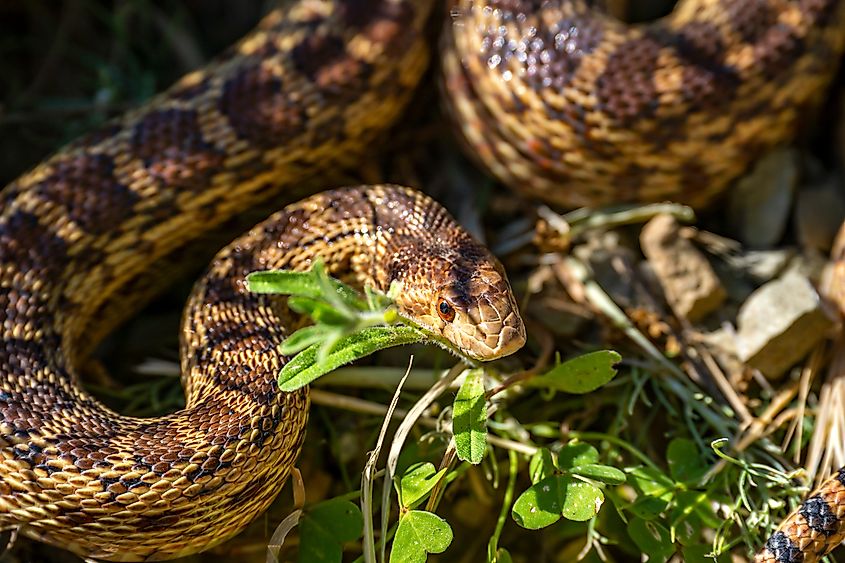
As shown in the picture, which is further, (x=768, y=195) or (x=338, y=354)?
(x=768, y=195)

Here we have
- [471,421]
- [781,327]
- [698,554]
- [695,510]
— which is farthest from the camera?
[781,327]

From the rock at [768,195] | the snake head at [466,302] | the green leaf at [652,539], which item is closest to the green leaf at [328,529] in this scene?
the snake head at [466,302]


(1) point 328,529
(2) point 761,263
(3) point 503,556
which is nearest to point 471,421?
(3) point 503,556

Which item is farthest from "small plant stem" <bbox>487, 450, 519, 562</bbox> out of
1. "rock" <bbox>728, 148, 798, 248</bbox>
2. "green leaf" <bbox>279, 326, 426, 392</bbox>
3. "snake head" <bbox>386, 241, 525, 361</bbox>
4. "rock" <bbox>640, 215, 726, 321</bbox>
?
"rock" <bbox>728, 148, 798, 248</bbox>

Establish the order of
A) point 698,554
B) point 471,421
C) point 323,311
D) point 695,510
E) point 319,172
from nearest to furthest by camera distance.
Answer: point 323,311 → point 471,421 → point 698,554 → point 695,510 → point 319,172

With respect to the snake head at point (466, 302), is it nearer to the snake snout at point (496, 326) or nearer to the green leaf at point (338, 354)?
the snake snout at point (496, 326)

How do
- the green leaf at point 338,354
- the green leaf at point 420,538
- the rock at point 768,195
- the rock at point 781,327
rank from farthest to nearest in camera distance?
the rock at point 768,195 → the rock at point 781,327 → the green leaf at point 420,538 → the green leaf at point 338,354

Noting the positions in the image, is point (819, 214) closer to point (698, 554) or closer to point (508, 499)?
point (698, 554)
